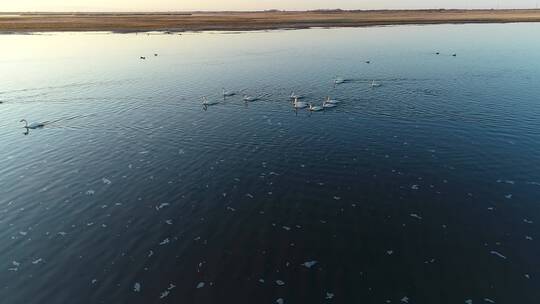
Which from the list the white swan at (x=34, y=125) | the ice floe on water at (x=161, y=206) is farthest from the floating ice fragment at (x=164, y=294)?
the white swan at (x=34, y=125)

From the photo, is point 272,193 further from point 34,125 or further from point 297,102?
point 34,125

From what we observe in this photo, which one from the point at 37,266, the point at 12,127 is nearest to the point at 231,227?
the point at 37,266

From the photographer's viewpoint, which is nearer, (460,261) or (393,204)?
(460,261)

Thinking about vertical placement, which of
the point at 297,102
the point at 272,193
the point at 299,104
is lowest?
the point at 272,193

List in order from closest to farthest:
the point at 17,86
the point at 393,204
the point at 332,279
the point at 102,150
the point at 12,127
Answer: the point at 332,279 < the point at 393,204 < the point at 102,150 < the point at 12,127 < the point at 17,86

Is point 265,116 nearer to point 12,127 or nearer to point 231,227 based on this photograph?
point 231,227

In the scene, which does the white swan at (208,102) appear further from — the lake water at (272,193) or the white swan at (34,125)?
the white swan at (34,125)

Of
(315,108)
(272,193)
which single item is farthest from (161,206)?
(315,108)

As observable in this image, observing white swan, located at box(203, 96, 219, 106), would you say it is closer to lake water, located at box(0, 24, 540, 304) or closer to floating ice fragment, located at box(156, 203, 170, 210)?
lake water, located at box(0, 24, 540, 304)

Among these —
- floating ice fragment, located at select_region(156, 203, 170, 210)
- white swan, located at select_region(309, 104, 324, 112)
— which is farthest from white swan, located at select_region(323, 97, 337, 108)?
floating ice fragment, located at select_region(156, 203, 170, 210)
